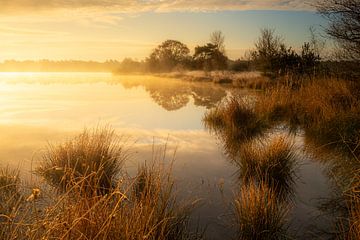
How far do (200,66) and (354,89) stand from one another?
1420 inches

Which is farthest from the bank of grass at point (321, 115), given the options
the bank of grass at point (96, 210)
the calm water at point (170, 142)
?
the bank of grass at point (96, 210)

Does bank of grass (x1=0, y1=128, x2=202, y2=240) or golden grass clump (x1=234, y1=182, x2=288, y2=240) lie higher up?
bank of grass (x1=0, y1=128, x2=202, y2=240)

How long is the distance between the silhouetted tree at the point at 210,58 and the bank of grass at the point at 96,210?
36.9m

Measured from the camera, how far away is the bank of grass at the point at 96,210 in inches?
86.7

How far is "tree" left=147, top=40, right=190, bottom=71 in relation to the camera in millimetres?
53906

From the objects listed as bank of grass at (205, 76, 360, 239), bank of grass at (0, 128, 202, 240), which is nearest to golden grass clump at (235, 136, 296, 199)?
bank of grass at (205, 76, 360, 239)

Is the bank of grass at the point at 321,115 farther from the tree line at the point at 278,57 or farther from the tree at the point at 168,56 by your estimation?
the tree at the point at 168,56

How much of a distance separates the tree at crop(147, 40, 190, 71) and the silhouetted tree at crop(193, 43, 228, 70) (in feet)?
20.1

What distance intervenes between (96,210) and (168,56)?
177 ft

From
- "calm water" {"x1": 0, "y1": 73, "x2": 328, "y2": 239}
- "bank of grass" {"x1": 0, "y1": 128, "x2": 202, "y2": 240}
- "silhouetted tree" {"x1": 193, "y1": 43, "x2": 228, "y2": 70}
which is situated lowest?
"calm water" {"x1": 0, "y1": 73, "x2": 328, "y2": 239}

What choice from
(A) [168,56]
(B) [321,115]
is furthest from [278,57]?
(A) [168,56]

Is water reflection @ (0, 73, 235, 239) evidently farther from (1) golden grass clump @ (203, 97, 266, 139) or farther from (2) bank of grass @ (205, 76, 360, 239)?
(2) bank of grass @ (205, 76, 360, 239)

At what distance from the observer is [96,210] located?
8.13 ft

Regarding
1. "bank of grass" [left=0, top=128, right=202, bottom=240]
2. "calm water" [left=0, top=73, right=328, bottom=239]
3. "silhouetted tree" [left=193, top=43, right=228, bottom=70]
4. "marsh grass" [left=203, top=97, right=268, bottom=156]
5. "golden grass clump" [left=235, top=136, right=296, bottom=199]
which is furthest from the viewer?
"silhouetted tree" [left=193, top=43, right=228, bottom=70]
